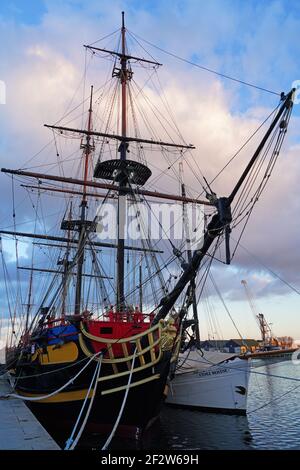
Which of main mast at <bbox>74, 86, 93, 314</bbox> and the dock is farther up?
main mast at <bbox>74, 86, 93, 314</bbox>

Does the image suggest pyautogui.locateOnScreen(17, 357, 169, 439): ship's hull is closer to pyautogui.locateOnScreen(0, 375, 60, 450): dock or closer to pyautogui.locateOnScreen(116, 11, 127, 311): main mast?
pyautogui.locateOnScreen(0, 375, 60, 450): dock

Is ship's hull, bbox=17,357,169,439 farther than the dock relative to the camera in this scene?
Yes

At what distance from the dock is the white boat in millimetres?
10451

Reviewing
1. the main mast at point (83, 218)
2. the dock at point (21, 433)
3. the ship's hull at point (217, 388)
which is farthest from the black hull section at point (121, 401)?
the main mast at point (83, 218)

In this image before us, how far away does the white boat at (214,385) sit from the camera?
853 inches

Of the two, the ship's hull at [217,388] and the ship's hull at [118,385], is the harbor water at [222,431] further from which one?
the ship's hull at [118,385]

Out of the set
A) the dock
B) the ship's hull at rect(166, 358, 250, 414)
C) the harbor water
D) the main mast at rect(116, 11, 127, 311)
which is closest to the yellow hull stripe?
the harbor water

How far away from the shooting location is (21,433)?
9562 mm

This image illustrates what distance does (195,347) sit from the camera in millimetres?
29078

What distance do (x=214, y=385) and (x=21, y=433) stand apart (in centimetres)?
1512

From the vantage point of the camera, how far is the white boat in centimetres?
2167

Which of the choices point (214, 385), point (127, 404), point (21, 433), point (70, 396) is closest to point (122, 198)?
point (70, 396)
